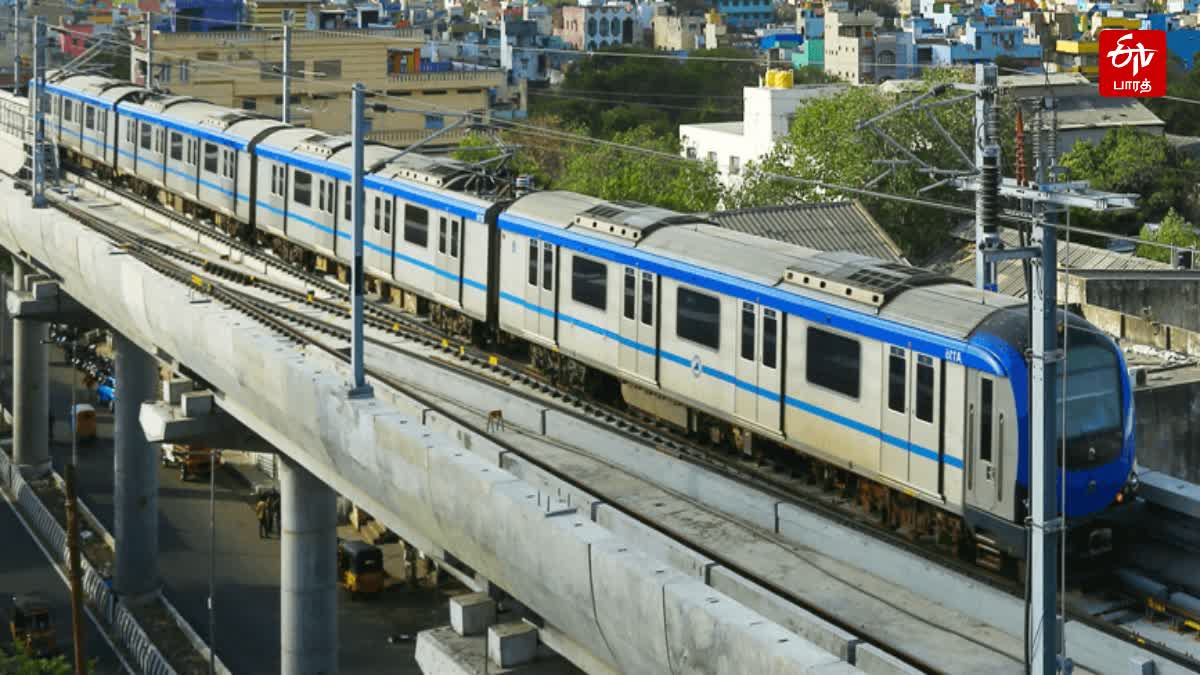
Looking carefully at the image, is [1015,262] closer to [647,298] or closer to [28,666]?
[647,298]

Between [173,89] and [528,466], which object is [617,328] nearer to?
[528,466]

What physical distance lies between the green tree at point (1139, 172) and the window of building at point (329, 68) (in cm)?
3337

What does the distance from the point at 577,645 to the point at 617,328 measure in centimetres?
758

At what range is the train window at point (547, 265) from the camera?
26734 mm

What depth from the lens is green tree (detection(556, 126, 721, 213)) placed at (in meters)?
63.1

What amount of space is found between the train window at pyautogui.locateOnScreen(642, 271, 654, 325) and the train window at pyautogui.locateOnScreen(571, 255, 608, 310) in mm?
960

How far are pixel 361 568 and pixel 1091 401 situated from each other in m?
23.0

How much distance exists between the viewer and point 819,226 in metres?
44.4

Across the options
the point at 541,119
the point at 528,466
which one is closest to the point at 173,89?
the point at 541,119

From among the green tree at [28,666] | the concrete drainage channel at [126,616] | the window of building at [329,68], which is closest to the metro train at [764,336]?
the concrete drainage channel at [126,616]

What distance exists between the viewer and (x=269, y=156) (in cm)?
3862

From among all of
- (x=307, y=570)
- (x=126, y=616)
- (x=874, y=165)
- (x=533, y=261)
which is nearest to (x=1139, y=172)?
(x=874, y=165)

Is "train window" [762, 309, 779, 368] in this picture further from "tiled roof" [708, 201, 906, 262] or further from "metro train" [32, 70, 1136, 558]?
"tiled roof" [708, 201, 906, 262]

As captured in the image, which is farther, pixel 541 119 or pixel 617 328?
pixel 541 119
